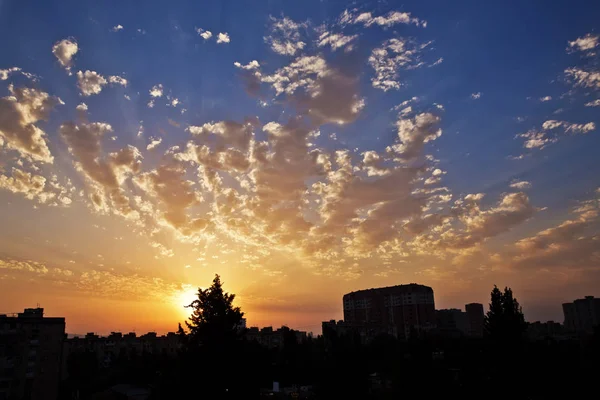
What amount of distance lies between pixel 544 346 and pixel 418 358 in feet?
116

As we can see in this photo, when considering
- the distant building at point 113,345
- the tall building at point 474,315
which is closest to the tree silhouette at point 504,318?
the distant building at point 113,345

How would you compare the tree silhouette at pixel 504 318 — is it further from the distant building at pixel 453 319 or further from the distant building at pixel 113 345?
the distant building at pixel 453 319

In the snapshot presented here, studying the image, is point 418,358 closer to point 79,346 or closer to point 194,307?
point 194,307

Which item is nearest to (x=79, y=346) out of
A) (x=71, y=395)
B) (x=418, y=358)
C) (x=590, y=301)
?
(x=71, y=395)

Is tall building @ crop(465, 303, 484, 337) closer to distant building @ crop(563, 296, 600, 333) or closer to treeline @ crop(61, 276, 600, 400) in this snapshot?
distant building @ crop(563, 296, 600, 333)

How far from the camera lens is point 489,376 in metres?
38.7

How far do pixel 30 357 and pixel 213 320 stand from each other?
47.8m

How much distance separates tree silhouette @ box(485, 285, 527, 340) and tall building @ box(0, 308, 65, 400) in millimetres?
53087

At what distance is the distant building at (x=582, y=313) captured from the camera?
13875 cm

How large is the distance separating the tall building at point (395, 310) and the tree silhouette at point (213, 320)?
113 meters

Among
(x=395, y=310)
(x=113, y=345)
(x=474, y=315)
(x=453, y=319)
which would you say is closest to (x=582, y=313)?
(x=474, y=315)

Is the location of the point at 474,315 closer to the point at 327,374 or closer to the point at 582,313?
the point at 582,313

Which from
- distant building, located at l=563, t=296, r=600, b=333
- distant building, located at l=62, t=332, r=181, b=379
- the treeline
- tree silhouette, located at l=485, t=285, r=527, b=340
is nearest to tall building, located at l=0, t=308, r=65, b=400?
distant building, located at l=62, t=332, r=181, b=379

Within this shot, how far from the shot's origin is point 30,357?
55188 mm
